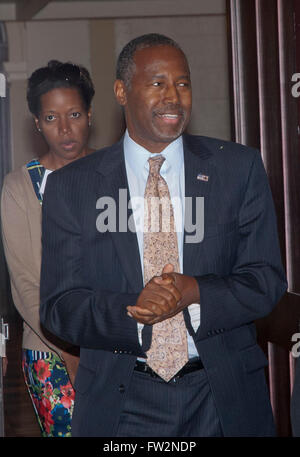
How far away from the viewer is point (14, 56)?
9109mm

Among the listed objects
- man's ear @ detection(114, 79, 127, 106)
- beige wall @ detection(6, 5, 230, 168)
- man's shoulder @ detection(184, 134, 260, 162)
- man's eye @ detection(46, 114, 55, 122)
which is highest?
beige wall @ detection(6, 5, 230, 168)

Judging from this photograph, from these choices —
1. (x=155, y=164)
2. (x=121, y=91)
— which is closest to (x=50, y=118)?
(x=121, y=91)

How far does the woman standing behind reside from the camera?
281 cm

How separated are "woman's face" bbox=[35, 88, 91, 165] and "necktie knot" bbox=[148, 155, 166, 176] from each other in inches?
37.5

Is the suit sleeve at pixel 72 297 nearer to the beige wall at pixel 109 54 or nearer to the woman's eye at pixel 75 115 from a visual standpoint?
the woman's eye at pixel 75 115

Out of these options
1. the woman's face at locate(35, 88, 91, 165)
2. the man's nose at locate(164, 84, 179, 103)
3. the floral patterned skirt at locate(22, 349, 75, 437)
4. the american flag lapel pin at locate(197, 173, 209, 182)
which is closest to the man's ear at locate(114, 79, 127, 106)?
the man's nose at locate(164, 84, 179, 103)

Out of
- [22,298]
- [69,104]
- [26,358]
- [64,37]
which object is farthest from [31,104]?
[64,37]

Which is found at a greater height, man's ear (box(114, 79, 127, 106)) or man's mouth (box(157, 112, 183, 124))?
man's ear (box(114, 79, 127, 106))

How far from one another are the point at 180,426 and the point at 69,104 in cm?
146

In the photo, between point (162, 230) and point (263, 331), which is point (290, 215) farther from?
point (162, 230)

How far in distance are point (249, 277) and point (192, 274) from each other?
13 cm

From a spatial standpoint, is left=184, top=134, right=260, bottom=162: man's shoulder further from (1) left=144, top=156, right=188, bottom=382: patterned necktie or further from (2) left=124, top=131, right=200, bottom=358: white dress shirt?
(1) left=144, top=156, right=188, bottom=382: patterned necktie

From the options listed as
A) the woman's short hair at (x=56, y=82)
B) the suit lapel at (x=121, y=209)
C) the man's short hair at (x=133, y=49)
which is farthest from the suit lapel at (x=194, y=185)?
the woman's short hair at (x=56, y=82)

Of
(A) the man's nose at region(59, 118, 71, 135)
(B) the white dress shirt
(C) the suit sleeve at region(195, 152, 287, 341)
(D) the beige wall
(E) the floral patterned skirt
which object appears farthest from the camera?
(D) the beige wall
